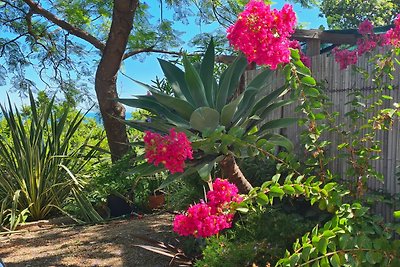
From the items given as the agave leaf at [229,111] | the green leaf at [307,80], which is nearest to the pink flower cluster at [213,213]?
the green leaf at [307,80]

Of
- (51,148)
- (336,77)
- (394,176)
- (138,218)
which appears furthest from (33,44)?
(394,176)

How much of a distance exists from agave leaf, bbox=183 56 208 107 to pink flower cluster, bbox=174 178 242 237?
172cm

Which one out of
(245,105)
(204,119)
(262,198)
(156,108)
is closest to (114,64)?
(156,108)

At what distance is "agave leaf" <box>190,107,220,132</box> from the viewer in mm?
3909

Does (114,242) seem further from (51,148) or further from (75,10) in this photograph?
(75,10)

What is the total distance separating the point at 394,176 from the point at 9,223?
17.0 ft

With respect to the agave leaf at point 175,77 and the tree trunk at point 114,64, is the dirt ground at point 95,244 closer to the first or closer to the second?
the agave leaf at point 175,77

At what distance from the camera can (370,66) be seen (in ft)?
14.9

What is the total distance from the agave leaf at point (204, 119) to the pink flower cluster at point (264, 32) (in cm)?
88

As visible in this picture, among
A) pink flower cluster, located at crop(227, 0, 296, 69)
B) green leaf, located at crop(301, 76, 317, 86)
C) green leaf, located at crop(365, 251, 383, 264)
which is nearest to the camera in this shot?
green leaf, located at crop(365, 251, 383, 264)

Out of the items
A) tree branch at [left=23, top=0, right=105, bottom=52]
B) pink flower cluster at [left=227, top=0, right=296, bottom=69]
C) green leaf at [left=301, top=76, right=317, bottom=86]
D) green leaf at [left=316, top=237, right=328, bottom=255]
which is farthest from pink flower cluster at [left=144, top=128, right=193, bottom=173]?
tree branch at [left=23, top=0, right=105, bottom=52]

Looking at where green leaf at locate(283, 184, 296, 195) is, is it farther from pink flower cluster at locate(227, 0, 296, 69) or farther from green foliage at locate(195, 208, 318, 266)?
green foliage at locate(195, 208, 318, 266)

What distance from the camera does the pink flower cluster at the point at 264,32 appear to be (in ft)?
9.93

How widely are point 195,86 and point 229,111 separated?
48cm
